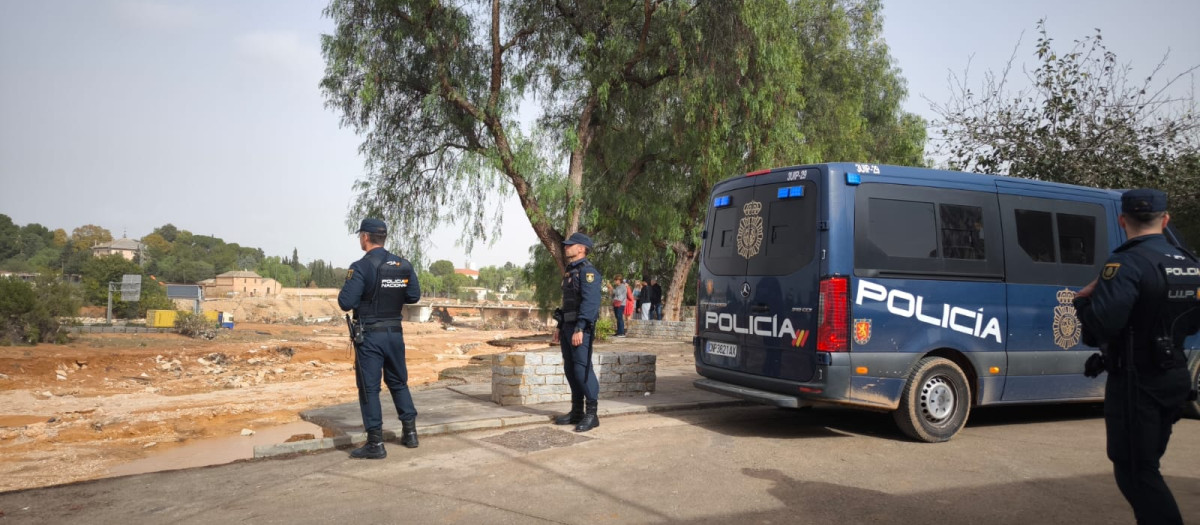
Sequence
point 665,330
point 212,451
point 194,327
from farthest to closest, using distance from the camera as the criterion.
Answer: point 194,327
point 665,330
point 212,451

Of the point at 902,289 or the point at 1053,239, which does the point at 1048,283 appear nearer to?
the point at 1053,239

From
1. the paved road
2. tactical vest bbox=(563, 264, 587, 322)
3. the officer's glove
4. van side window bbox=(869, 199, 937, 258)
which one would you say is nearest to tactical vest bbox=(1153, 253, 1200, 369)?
the officer's glove

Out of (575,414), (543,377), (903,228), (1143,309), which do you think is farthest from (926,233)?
(543,377)

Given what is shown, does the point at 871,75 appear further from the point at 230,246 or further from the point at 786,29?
the point at 230,246

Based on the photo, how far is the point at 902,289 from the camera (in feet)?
21.1

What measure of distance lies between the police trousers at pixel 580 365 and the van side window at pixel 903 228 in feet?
8.80

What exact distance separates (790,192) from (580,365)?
2427 millimetres

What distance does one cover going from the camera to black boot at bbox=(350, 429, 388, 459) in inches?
232

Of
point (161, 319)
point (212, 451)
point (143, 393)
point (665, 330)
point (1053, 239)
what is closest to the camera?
point (1053, 239)

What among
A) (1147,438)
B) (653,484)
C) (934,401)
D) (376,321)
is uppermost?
(376,321)

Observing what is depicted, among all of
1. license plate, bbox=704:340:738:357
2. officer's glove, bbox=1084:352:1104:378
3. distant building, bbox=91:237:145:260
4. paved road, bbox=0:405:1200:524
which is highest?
distant building, bbox=91:237:145:260

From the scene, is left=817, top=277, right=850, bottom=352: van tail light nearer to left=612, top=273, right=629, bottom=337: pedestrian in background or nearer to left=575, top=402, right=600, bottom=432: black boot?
left=575, top=402, right=600, bottom=432: black boot

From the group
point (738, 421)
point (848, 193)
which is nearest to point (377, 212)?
A: point (738, 421)

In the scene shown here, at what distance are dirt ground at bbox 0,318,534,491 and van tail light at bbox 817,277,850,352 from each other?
6172 mm
